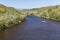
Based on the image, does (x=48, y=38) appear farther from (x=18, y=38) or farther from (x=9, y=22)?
(x=9, y=22)

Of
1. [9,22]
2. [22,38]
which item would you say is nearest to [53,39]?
[22,38]

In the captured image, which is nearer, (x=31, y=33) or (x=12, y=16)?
(x=31, y=33)

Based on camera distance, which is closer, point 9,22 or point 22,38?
point 22,38

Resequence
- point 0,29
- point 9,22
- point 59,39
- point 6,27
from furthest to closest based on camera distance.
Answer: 1. point 9,22
2. point 6,27
3. point 0,29
4. point 59,39

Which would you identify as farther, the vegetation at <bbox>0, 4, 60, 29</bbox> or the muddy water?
the vegetation at <bbox>0, 4, 60, 29</bbox>

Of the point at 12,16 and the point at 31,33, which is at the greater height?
the point at 12,16

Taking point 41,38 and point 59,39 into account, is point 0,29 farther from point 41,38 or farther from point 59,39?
point 59,39

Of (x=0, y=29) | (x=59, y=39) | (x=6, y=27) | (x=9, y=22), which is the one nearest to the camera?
(x=59, y=39)

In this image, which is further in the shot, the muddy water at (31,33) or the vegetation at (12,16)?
the vegetation at (12,16)

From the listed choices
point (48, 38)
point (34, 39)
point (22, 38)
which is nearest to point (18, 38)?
point (22, 38)
